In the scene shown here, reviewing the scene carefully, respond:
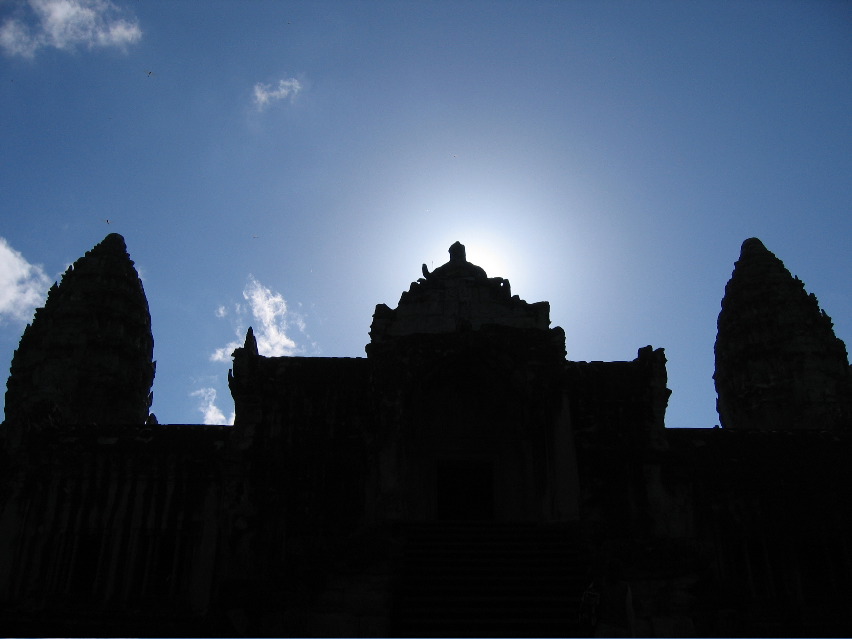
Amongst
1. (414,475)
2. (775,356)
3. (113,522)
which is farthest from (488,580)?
(775,356)

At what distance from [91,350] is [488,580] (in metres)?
20.5

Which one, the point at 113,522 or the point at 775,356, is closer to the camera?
the point at 113,522

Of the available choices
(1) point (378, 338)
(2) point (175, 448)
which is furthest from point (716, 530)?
(2) point (175, 448)

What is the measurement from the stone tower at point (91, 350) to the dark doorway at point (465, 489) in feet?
49.0

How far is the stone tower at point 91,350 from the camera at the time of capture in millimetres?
26812

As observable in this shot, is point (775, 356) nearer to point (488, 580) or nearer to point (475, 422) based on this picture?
point (475, 422)

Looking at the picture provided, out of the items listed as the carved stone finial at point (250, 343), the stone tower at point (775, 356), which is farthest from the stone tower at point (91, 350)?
the stone tower at point (775, 356)

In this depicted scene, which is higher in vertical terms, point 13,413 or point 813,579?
point 13,413

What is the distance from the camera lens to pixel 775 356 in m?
27.0

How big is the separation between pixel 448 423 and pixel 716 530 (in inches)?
274

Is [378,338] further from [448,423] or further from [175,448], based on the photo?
[175,448]

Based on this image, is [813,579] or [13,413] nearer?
[813,579]

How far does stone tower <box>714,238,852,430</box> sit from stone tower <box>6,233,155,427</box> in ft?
74.1

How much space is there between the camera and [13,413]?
26328mm
